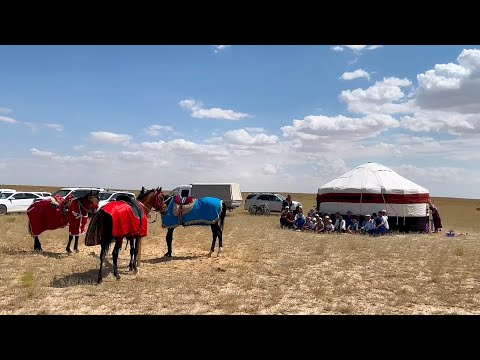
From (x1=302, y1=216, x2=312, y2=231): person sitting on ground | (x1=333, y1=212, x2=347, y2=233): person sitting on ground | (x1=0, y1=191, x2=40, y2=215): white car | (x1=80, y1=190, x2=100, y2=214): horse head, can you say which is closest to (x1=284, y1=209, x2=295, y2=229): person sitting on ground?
(x1=302, y1=216, x2=312, y2=231): person sitting on ground

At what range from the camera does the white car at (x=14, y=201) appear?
24391 millimetres

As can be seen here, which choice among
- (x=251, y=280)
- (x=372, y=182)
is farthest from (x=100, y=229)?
(x=372, y=182)

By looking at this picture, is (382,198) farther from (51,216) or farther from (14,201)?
(14,201)

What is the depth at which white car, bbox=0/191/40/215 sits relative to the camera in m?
24.4

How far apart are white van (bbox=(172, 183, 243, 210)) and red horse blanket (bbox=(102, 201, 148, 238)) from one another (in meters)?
20.9

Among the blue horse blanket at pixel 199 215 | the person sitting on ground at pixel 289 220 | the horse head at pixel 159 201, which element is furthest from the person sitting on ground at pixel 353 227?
the horse head at pixel 159 201

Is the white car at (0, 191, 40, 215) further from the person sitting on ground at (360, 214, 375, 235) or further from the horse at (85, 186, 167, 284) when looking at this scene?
the person sitting on ground at (360, 214, 375, 235)

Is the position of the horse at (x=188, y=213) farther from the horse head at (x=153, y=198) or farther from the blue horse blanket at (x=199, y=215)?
the horse head at (x=153, y=198)

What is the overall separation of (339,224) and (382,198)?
2772mm

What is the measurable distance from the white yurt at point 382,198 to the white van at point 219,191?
992 cm
